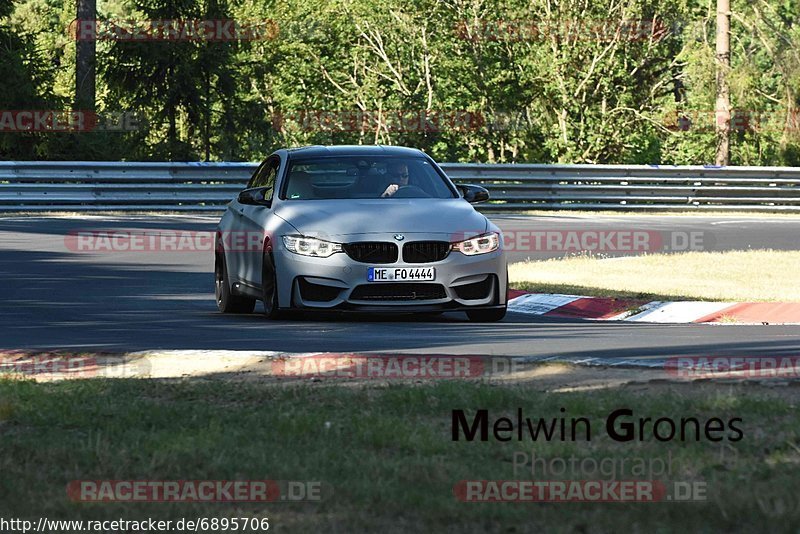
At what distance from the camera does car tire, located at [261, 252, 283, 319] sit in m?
12.9

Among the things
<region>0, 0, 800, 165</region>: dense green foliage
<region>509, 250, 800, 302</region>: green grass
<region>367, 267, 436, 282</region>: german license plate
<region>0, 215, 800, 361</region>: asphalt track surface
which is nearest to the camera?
<region>0, 215, 800, 361</region>: asphalt track surface

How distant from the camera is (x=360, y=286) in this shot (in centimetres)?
1266

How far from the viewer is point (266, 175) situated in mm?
14727

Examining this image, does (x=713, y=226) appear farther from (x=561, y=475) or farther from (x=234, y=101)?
(x=561, y=475)

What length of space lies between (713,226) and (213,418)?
2290 centimetres

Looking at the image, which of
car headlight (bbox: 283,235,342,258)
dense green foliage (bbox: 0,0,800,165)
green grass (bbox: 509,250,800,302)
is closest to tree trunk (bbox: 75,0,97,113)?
dense green foliage (bbox: 0,0,800,165)

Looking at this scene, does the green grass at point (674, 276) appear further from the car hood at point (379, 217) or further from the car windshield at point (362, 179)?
the car hood at point (379, 217)

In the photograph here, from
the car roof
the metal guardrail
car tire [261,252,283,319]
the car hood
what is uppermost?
the car roof

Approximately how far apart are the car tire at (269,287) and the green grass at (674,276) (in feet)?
13.8

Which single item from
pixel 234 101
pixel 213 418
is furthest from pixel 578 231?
pixel 213 418

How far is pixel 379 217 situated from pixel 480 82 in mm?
28953

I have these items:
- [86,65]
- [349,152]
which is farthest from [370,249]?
[86,65]

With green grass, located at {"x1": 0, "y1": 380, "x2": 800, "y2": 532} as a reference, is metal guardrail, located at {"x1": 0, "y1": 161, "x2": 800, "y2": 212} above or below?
below

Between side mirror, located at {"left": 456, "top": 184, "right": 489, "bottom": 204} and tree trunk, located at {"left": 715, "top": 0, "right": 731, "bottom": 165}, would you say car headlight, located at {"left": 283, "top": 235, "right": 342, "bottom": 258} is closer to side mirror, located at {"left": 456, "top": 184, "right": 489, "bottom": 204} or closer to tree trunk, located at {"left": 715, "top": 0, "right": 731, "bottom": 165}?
side mirror, located at {"left": 456, "top": 184, "right": 489, "bottom": 204}
